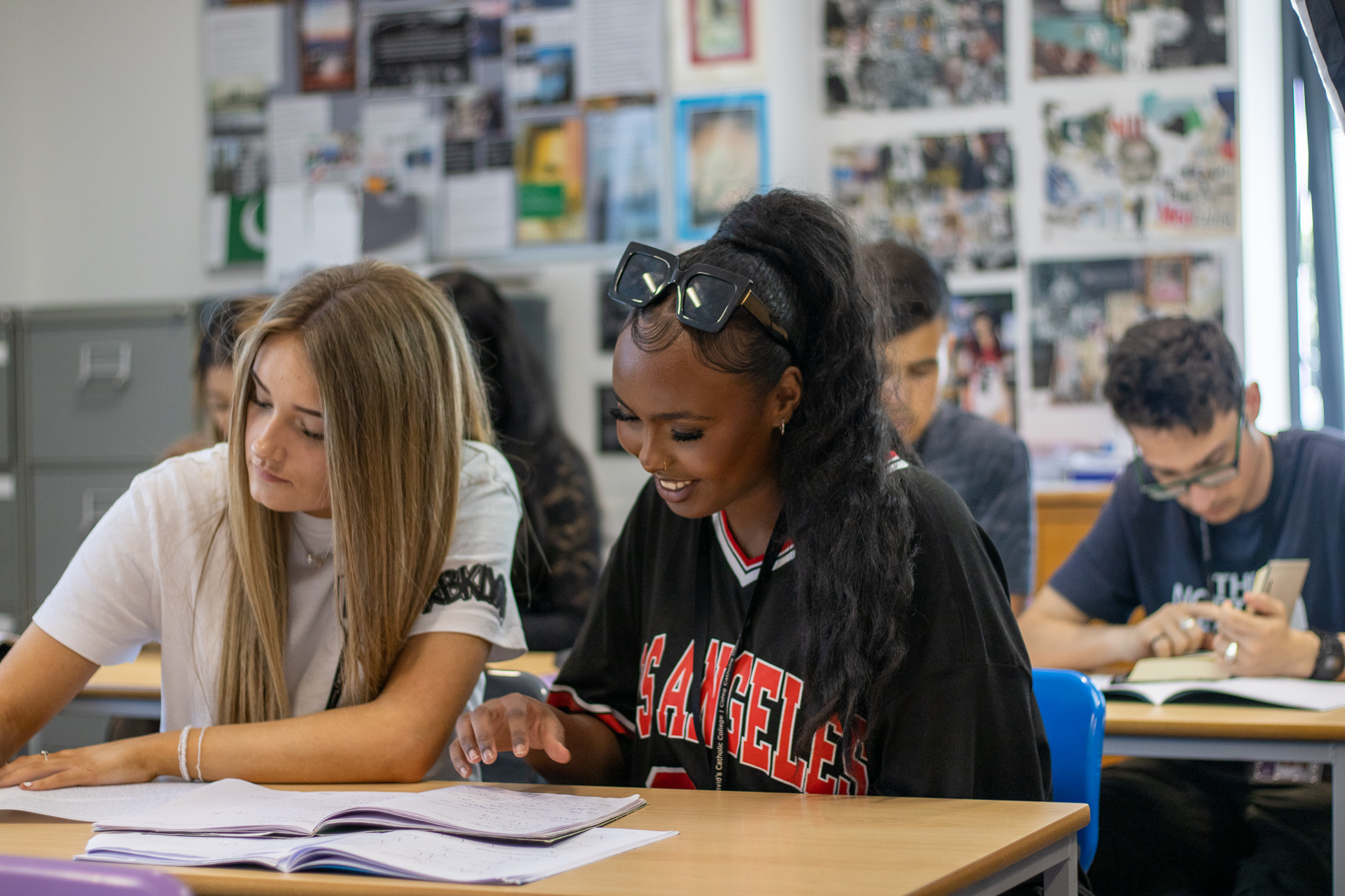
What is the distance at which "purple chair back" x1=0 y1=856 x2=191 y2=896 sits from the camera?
2.64 ft

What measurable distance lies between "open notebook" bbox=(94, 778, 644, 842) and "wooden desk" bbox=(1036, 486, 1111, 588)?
9.00 feet

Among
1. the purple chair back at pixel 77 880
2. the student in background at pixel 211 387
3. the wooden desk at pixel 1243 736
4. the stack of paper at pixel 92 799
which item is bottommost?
the wooden desk at pixel 1243 736

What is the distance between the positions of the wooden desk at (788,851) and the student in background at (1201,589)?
1026 millimetres

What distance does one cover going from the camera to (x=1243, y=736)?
1812mm

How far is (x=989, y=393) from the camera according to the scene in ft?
14.4

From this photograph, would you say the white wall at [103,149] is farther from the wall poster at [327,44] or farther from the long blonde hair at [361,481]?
the long blonde hair at [361,481]

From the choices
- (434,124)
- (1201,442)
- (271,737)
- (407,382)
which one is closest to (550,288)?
(434,124)

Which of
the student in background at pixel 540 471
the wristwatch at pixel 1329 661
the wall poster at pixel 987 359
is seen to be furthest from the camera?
the wall poster at pixel 987 359

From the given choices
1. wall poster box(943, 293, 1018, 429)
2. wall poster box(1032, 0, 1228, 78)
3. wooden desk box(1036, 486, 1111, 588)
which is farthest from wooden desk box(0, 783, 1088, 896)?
wall poster box(1032, 0, 1228, 78)

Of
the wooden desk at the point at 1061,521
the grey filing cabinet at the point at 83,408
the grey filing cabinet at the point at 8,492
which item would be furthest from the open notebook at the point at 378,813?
the grey filing cabinet at the point at 8,492

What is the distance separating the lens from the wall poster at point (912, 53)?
14.4 ft

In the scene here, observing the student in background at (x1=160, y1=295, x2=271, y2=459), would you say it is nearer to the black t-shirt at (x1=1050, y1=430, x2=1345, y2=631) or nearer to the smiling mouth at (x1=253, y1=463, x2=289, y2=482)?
the smiling mouth at (x1=253, y1=463, x2=289, y2=482)

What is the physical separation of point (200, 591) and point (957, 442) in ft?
5.41

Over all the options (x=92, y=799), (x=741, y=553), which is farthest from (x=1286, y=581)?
(x=92, y=799)
